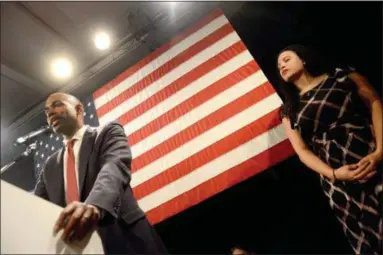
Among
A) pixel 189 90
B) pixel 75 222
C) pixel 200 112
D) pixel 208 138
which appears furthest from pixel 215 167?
pixel 75 222

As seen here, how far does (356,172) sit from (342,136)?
0.19 meters

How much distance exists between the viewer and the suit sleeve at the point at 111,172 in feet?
2.97

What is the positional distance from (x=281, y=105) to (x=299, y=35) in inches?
39.6

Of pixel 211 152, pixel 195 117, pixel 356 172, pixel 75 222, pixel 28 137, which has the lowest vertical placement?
pixel 356 172

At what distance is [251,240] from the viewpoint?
2600 mm

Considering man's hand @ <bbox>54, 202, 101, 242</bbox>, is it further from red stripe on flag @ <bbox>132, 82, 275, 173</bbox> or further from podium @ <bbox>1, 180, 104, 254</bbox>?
red stripe on flag @ <bbox>132, 82, 275, 173</bbox>

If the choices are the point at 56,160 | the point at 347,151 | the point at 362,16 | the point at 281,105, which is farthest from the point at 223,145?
the point at 362,16

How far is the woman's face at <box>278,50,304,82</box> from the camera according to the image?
1.91 meters

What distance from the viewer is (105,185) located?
97 cm

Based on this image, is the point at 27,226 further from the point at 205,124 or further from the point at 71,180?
the point at 205,124

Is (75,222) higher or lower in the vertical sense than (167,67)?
lower

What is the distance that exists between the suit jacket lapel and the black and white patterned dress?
1035 mm

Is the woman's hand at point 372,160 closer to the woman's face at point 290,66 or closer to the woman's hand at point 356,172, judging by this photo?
the woman's hand at point 356,172

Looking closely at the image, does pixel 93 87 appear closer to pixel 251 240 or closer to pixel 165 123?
pixel 165 123
